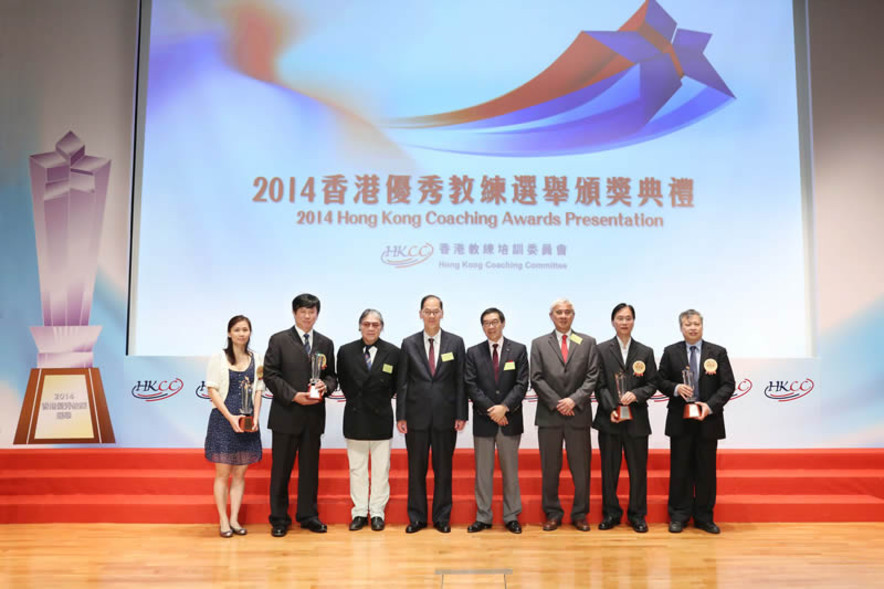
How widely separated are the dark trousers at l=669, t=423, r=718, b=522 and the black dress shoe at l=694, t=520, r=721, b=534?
25 millimetres

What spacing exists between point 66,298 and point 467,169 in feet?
10.7

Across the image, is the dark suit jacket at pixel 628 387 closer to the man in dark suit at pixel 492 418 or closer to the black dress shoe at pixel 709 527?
the man in dark suit at pixel 492 418

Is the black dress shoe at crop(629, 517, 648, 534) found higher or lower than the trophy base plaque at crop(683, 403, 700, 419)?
lower

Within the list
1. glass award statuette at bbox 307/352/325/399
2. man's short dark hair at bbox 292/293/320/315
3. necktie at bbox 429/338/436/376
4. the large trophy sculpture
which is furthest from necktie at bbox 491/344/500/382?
the large trophy sculpture

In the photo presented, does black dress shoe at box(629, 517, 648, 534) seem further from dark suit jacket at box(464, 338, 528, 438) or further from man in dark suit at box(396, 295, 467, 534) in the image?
man in dark suit at box(396, 295, 467, 534)

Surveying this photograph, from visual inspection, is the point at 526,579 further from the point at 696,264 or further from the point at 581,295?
the point at 696,264

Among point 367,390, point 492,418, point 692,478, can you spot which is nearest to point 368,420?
point 367,390

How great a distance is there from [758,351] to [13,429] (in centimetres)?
575

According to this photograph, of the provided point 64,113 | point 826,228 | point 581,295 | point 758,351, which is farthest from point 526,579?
point 64,113

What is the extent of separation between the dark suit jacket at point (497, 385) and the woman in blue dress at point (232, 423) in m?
1.30

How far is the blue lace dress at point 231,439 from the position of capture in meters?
3.80

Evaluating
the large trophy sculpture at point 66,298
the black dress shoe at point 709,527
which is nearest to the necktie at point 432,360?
the black dress shoe at point 709,527

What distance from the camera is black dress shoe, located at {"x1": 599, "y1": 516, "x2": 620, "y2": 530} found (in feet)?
12.8

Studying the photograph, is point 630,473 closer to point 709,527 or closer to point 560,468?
point 560,468
